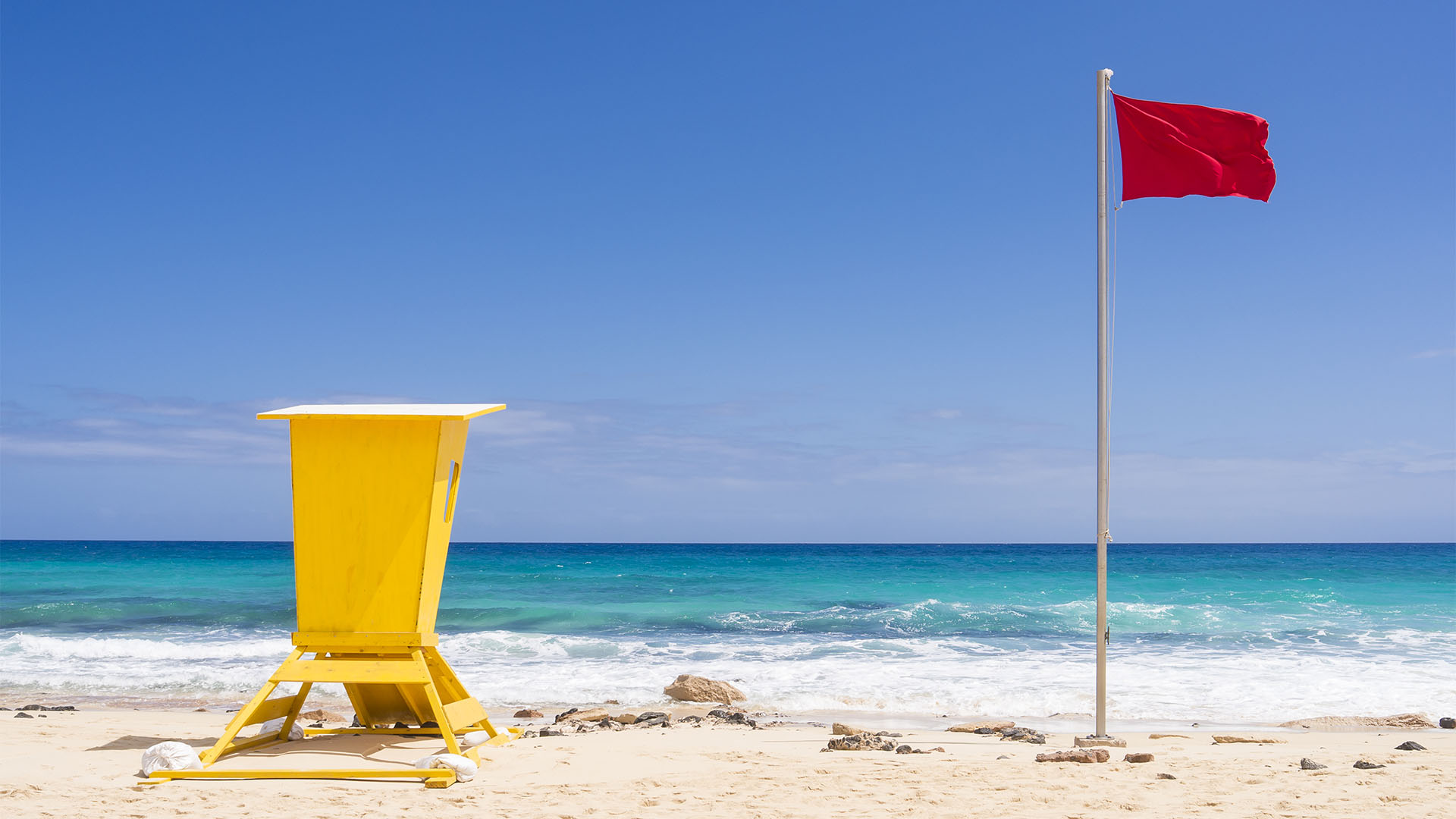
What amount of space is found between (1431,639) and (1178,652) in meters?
5.06

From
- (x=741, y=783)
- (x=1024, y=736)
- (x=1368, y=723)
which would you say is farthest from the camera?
(x=1368, y=723)

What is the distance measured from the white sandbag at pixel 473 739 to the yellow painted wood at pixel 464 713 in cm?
11

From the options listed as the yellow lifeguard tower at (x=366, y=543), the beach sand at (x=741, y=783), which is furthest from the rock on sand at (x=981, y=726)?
the yellow lifeguard tower at (x=366, y=543)

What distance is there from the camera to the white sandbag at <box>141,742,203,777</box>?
5.53m

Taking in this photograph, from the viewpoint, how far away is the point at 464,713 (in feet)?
20.4

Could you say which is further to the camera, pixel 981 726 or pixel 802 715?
pixel 802 715

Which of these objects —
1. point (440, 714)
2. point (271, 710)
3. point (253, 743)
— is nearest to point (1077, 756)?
point (440, 714)

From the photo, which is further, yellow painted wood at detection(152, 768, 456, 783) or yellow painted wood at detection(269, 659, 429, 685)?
yellow painted wood at detection(269, 659, 429, 685)

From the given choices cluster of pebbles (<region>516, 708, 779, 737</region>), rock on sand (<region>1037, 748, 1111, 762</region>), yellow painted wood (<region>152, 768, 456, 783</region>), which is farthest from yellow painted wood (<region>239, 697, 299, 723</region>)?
rock on sand (<region>1037, 748, 1111, 762</region>)

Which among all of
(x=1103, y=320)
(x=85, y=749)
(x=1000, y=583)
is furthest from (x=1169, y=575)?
(x=85, y=749)

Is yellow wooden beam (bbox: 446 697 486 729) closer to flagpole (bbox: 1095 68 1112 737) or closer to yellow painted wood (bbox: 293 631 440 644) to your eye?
yellow painted wood (bbox: 293 631 440 644)

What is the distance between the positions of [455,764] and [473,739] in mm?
818

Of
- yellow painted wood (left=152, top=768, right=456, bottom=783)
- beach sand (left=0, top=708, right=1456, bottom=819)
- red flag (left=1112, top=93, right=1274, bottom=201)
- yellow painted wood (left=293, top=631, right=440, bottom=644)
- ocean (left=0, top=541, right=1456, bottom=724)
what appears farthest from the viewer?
ocean (left=0, top=541, right=1456, bottom=724)

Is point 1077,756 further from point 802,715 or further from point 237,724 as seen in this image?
point 237,724
